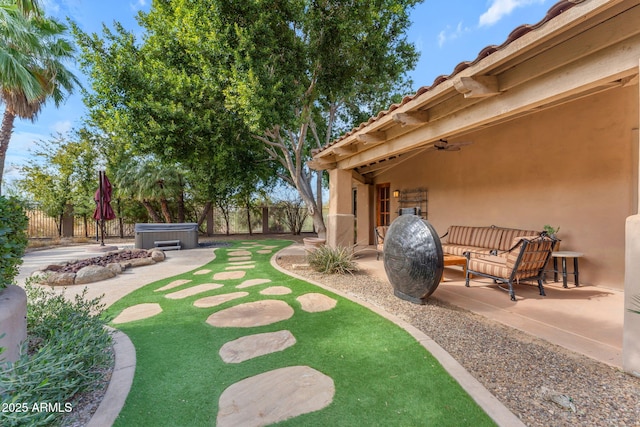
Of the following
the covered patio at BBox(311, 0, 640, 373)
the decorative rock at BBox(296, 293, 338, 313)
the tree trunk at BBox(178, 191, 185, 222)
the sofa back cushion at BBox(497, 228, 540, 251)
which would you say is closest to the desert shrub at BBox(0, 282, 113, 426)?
the decorative rock at BBox(296, 293, 338, 313)

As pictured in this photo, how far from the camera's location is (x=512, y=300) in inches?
164

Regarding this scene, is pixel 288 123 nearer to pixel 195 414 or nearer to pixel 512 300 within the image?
pixel 512 300

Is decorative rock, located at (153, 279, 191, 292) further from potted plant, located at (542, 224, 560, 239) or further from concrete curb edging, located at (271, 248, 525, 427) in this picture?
potted plant, located at (542, 224, 560, 239)

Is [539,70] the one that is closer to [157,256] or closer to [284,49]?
[284,49]

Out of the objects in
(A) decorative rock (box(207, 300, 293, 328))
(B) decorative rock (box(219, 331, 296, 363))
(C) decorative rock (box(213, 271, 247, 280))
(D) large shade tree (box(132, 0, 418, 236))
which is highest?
(D) large shade tree (box(132, 0, 418, 236))

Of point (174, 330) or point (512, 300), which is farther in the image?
point (512, 300)

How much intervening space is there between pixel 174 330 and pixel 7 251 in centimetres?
161

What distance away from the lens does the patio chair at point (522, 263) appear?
416cm

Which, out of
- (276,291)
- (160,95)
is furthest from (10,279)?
(160,95)

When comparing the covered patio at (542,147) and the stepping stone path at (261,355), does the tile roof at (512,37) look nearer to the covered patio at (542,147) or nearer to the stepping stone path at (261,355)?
the covered patio at (542,147)

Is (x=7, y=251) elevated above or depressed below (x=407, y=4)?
below

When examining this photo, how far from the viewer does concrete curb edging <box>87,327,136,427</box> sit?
1.80 m

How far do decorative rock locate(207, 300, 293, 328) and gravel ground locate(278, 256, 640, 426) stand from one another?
1.40m

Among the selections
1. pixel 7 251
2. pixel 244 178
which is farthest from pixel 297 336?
pixel 244 178
